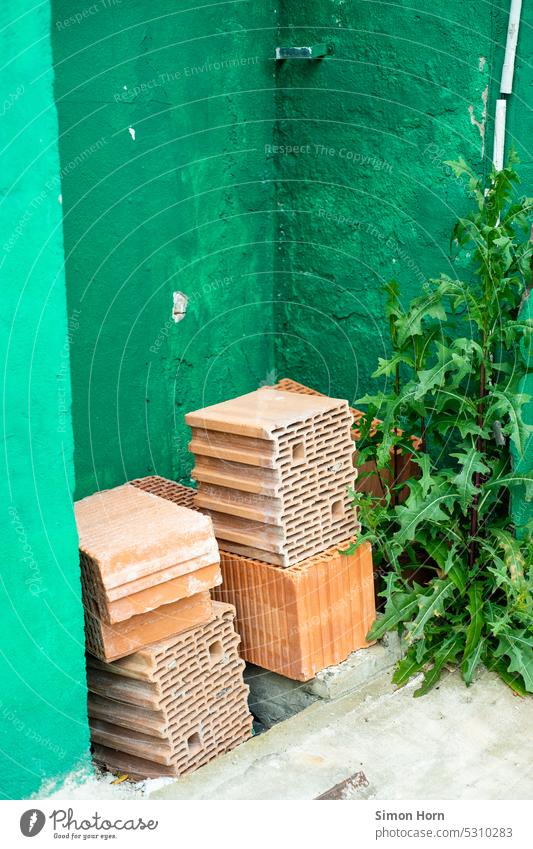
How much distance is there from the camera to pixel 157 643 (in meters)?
4.96

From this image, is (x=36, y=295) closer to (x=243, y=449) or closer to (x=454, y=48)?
(x=243, y=449)

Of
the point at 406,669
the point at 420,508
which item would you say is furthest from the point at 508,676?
the point at 420,508

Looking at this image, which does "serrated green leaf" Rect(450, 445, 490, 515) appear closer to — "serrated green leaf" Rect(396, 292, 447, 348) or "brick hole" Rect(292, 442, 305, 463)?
"serrated green leaf" Rect(396, 292, 447, 348)

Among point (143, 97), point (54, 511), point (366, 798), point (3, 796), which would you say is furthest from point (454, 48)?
point (3, 796)

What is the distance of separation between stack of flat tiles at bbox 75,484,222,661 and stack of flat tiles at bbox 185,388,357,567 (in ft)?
1.22

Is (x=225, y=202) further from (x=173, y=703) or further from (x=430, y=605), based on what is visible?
(x=173, y=703)

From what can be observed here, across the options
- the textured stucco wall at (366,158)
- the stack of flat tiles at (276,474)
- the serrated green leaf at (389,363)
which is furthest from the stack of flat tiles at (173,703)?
the textured stucco wall at (366,158)

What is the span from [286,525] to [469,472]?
976 millimetres

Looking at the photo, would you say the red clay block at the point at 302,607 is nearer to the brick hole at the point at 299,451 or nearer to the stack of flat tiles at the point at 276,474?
the stack of flat tiles at the point at 276,474

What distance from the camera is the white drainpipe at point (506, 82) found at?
5.65 m

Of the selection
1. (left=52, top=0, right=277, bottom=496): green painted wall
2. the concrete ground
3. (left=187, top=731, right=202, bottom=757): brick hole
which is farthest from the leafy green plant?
(left=52, top=0, right=277, bottom=496): green painted wall

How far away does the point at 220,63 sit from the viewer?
639 cm

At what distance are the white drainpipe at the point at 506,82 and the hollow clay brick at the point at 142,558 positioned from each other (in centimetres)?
264

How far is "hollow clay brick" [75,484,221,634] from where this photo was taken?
4.75 meters
